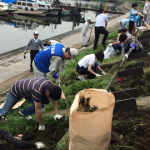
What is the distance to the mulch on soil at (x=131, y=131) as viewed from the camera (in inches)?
85.2

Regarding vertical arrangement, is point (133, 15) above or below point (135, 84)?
above

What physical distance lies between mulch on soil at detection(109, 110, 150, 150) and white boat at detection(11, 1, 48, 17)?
2924 centimetres

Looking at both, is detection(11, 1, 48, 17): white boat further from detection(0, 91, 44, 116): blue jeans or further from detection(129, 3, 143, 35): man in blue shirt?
detection(0, 91, 44, 116): blue jeans

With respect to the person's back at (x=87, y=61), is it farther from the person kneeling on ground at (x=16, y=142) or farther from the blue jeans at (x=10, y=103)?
the person kneeling on ground at (x=16, y=142)

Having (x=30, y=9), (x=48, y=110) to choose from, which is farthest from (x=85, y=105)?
(x=30, y=9)

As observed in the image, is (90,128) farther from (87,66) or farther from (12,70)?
(12,70)

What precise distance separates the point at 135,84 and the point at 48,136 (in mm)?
2253

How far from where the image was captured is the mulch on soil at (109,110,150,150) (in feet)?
7.10

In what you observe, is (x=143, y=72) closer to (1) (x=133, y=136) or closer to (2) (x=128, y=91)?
(2) (x=128, y=91)

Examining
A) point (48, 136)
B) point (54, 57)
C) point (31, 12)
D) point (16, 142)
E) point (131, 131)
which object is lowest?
point (48, 136)

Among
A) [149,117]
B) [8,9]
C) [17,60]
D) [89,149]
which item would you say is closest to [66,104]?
[149,117]

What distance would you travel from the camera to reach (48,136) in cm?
301

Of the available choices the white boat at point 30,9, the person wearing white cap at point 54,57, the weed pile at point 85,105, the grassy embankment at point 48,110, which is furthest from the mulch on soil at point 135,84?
the white boat at point 30,9

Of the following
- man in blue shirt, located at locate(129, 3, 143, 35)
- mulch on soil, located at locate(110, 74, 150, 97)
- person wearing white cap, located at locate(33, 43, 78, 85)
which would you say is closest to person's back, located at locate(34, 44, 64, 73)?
person wearing white cap, located at locate(33, 43, 78, 85)
